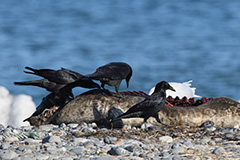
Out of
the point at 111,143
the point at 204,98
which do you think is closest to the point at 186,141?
the point at 111,143

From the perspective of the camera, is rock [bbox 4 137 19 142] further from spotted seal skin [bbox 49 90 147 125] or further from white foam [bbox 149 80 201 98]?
white foam [bbox 149 80 201 98]

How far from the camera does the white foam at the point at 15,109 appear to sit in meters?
10.2

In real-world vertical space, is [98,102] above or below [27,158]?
above

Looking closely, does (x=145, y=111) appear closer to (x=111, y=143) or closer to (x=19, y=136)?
(x=111, y=143)

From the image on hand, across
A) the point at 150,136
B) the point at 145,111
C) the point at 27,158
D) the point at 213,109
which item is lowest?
the point at 27,158

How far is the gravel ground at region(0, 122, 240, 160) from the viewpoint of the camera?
5633mm

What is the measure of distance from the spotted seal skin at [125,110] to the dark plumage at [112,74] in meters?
0.45

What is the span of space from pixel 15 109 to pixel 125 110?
317 centimetres

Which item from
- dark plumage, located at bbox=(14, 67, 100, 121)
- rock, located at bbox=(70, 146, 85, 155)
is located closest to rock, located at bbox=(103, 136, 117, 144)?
rock, located at bbox=(70, 146, 85, 155)

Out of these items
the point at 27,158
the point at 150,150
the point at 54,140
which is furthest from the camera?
the point at 54,140

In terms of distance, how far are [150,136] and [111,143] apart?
3.39 feet

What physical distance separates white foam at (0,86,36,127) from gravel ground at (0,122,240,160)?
220cm

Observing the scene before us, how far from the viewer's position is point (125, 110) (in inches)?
346

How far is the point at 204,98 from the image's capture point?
32.9 ft
